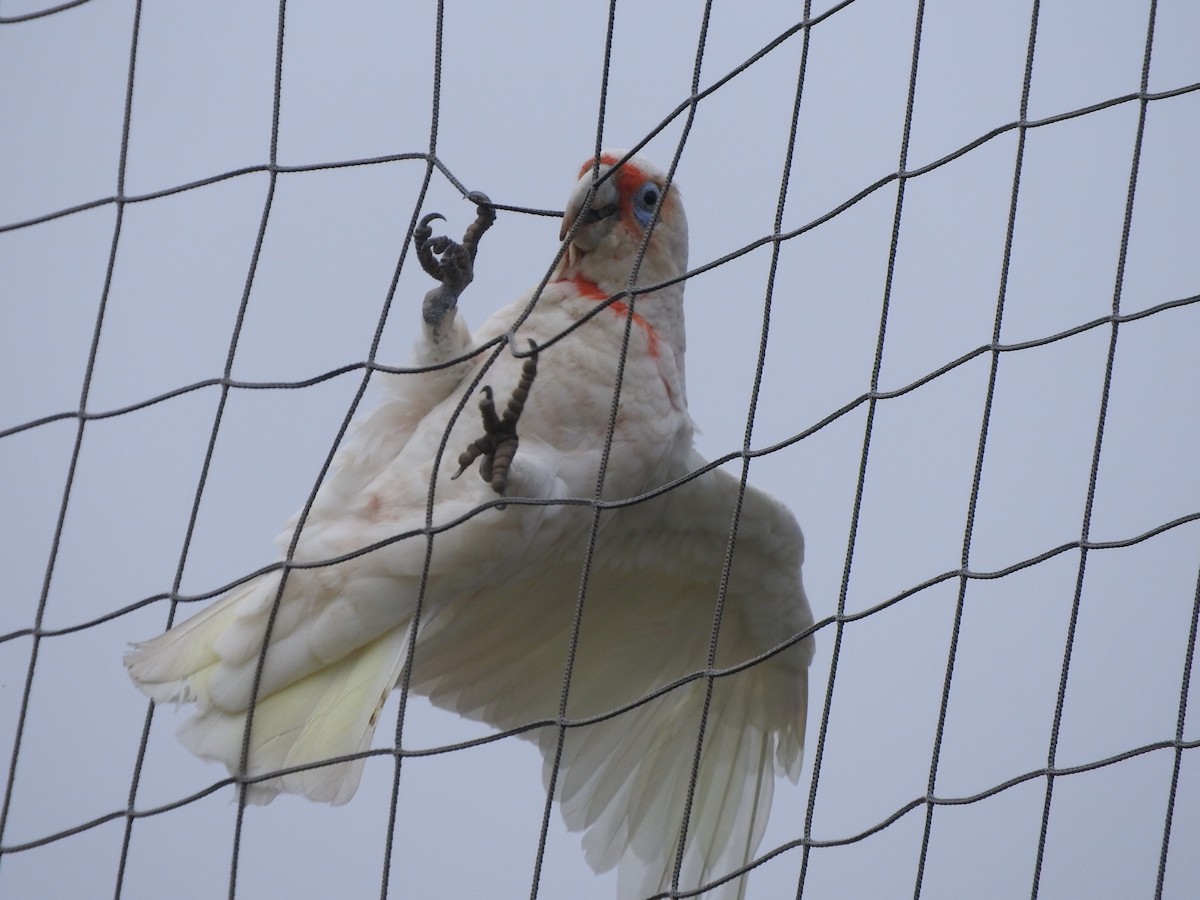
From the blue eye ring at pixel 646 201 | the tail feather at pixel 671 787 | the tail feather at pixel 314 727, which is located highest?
the blue eye ring at pixel 646 201

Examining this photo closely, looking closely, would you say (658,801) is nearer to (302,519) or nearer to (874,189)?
(302,519)

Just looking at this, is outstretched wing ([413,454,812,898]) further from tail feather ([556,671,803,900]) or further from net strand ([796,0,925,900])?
net strand ([796,0,925,900])

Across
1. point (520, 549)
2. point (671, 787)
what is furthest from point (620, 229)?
point (671, 787)

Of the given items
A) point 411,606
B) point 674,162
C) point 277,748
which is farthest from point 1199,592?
point 277,748

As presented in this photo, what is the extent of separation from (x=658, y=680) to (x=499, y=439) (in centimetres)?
136

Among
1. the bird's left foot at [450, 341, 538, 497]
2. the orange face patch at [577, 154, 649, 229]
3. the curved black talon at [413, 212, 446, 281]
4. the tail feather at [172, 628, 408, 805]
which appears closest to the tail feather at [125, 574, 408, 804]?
the tail feather at [172, 628, 408, 805]

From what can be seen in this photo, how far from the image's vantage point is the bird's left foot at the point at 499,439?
3.56 metres

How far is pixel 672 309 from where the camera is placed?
4.13 metres

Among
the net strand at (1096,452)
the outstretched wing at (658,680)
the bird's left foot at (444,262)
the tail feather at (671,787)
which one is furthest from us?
the tail feather at (671,787)

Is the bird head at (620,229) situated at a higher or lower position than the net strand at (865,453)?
higher

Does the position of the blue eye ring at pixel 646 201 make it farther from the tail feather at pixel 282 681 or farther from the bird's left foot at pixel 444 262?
the tail feather at pixel 282 681

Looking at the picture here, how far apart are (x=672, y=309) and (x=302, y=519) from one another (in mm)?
1013

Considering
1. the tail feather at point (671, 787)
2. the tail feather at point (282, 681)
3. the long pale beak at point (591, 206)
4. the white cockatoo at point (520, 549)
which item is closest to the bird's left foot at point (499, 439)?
the white cockatoo at point (520, 549)

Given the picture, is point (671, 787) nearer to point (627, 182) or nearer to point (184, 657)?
point (184, 657)
